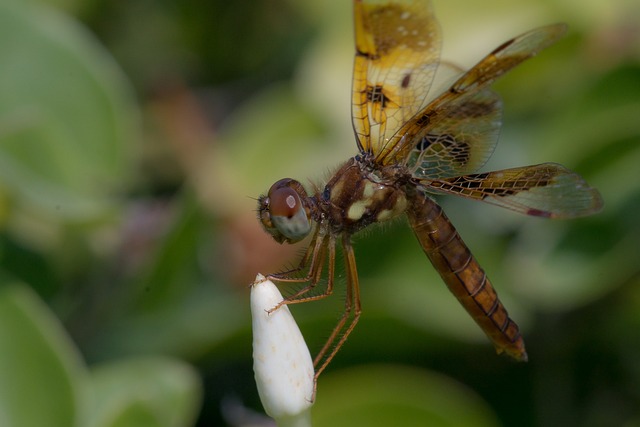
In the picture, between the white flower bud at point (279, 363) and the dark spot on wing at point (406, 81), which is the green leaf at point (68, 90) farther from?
the white flower bud at point (279, 363)

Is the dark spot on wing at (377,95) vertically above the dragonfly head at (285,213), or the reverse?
the dark spot on wing at (377,95)

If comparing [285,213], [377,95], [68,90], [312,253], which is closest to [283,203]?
[285,213]

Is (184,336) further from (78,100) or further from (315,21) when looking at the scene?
(315,21)

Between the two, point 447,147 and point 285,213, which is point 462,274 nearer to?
point 447,147

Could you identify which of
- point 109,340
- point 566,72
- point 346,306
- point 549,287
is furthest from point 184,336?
point 566,72

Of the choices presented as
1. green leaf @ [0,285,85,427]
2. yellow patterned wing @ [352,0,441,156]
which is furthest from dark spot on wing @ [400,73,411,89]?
green leaf @ [0,285,85,427]

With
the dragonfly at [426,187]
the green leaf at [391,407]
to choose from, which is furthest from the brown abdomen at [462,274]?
the green leaf at [391,407]

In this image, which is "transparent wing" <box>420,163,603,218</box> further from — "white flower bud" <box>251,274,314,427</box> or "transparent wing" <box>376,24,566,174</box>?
"white flower bud" <box>251,274,314,427</box>
